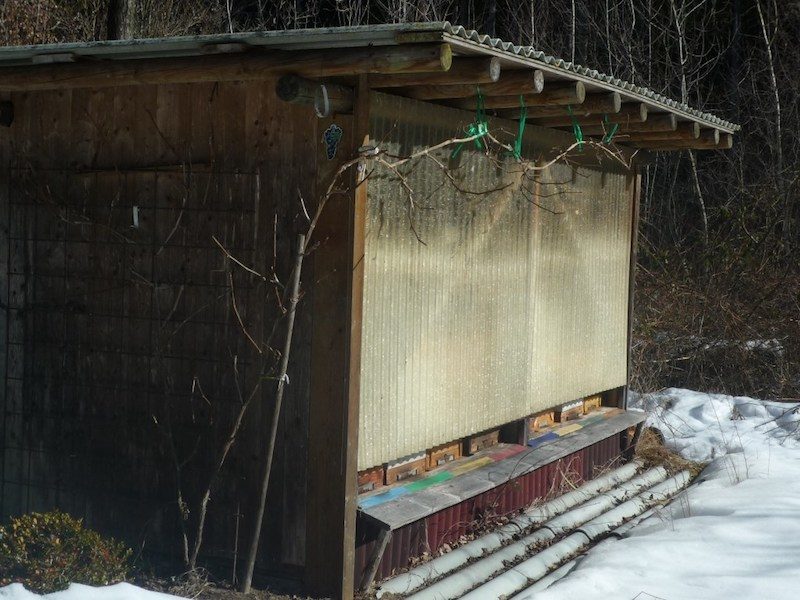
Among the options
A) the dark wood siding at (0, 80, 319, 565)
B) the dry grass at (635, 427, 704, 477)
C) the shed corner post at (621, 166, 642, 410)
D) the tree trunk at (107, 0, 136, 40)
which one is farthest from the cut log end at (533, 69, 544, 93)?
the tree trunk at (107, 0, 136, 40)

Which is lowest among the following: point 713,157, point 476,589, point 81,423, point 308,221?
point 476,589

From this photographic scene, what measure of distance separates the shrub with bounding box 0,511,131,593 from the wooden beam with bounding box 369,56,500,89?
106 inches

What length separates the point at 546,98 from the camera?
6.02 metres

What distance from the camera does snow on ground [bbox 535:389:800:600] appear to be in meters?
5.82

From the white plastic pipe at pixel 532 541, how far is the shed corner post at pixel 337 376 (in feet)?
1.87

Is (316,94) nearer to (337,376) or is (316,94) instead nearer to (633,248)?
(337,376)

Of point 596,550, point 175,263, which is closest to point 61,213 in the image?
point 175,263

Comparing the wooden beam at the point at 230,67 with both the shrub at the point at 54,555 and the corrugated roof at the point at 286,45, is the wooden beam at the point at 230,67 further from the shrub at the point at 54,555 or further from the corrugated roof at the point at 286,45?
the shrub at the point at 54,555

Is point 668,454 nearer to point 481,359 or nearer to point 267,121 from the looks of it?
point 481,359

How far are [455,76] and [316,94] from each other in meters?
0.69

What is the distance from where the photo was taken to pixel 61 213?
5.88m

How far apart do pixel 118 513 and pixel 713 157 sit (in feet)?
48.8

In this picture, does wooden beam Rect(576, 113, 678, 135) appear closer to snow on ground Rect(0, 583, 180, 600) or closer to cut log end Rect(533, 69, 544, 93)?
cut log end Rect(533, 69, 544, 93)

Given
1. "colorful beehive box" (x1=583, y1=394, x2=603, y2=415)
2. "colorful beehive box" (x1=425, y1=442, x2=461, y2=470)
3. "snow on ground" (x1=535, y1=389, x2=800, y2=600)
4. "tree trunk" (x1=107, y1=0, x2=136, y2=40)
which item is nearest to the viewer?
"snow on ground" (x1=535, y1=389, x2=800, y2=600)
